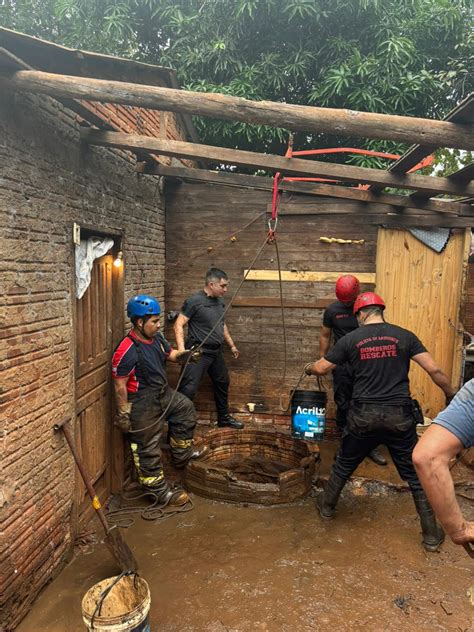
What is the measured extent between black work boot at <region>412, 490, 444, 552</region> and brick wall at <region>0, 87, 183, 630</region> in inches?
127

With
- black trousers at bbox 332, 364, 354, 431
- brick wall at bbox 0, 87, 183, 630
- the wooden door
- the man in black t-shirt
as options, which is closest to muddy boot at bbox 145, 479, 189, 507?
the wooden door

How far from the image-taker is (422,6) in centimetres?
862

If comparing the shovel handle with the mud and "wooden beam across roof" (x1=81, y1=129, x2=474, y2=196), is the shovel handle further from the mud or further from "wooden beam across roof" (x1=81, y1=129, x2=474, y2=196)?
"wooden beam across roof" (x1=81, y1=129, x2=474, y2=196)

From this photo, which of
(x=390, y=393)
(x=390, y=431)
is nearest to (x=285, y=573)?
(x=390, y=431)

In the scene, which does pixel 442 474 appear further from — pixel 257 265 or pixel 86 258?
pixel 257 265

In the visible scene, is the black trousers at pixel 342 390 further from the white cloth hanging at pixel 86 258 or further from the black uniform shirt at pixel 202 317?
the white cloth hanging at pixel 86 258

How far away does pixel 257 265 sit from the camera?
20.9ft

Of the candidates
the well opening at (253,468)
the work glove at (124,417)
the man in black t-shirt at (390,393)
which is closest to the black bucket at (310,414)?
the well opening at (253,468)

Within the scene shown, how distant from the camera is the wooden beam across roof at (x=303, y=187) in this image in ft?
17.2

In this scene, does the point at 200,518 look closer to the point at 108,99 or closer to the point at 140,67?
the point at 108,99

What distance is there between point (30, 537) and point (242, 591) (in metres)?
1.71

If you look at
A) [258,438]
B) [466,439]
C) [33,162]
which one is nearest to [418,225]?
[258,438]

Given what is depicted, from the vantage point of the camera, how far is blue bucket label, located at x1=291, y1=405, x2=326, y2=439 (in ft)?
16.6

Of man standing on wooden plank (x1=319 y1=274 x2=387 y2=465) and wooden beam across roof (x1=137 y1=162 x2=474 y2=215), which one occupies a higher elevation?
wooden beam across roof (x1=137 y1=162 x2=474 y2=215)
